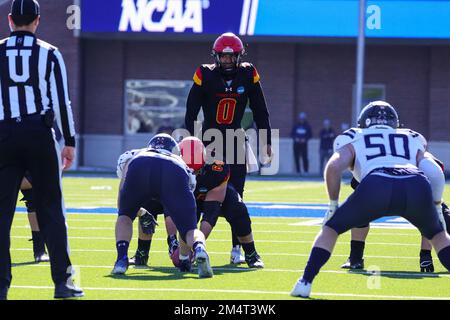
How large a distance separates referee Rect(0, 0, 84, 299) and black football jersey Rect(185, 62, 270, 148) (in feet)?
10.2

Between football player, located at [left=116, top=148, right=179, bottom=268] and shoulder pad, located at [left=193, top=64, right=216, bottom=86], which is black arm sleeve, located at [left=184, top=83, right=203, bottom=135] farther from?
football player, located at [left=116, top=148, right=179, bottom=268]

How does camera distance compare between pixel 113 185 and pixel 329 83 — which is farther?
pixel 329 83

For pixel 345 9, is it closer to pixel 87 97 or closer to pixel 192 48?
pixel 192 48

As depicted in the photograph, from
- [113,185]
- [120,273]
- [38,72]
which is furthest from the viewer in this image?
[113,185]

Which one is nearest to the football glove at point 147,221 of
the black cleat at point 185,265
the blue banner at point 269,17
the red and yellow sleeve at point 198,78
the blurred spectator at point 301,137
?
the black cleat at point 185,265

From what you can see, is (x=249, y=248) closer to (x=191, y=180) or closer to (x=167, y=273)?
(x=167, y=273)

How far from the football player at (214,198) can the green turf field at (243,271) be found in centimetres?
25

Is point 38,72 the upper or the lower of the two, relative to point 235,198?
upper

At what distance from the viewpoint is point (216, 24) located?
2959cm

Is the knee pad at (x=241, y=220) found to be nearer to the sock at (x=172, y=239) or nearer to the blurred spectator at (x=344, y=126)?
the sock at (x=172, y=239)

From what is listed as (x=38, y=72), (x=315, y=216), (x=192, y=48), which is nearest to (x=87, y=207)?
(x=315, y=216)

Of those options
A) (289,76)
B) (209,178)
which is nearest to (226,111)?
(209,178)

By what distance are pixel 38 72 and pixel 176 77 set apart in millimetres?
25400

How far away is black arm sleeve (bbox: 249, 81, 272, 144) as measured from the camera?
1021 centimetres
